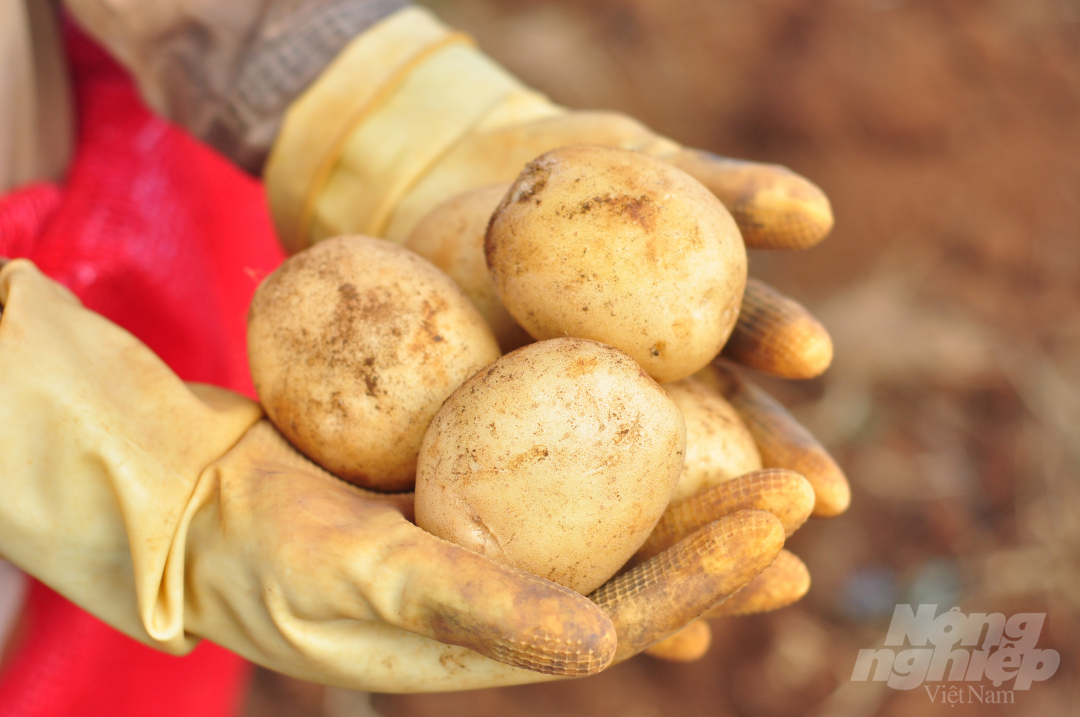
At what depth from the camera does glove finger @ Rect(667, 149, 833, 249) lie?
1.40m

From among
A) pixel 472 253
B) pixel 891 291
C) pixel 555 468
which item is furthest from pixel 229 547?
pixel 891 291

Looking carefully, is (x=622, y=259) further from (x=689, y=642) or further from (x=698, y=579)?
(x=689, y=642)

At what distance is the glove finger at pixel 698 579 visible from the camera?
1066 mm

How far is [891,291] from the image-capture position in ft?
10.2

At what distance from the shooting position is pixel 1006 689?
2430 millimetres

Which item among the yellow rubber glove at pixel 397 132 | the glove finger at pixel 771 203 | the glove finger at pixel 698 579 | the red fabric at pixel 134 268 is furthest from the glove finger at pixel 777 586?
the red fabric at pixel 134 268

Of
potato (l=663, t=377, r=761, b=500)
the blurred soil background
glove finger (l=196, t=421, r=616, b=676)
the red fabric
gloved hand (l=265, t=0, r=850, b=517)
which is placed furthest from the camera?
the blurred soil background

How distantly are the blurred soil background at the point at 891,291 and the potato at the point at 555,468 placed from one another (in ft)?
5.83

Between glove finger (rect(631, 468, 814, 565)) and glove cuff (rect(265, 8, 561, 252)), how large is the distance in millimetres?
993

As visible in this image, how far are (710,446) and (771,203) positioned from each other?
0.45m

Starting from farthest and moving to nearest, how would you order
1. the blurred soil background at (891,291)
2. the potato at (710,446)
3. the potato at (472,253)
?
the blurred soil background at (891,291), the potato at (472,253), the potato at (710,446)

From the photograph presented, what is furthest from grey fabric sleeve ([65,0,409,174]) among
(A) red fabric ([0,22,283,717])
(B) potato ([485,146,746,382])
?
(B) potato ([485,146,746,382])

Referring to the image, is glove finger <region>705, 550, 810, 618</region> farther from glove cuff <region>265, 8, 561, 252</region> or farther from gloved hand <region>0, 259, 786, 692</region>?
glove cuff <region>265, 8, 561, 252</region>

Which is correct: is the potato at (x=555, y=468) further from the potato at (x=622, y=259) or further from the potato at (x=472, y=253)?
the potato at (x=472, y=253)
